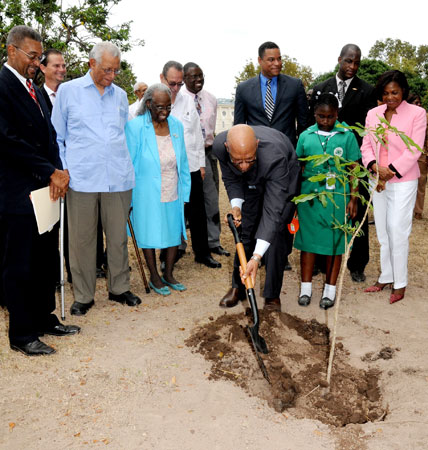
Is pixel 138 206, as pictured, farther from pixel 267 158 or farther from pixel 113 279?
pixel 267 158

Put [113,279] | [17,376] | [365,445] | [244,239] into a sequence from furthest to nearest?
[113,279]
[244,239]
[17,376]
[365,445]

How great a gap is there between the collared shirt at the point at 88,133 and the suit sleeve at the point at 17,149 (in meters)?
0.55

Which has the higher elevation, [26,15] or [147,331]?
[26,15]

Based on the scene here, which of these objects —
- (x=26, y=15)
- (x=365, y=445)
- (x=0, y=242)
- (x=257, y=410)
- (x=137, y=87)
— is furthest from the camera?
(x=26, y=15)

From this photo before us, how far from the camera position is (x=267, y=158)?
3336 millimetres

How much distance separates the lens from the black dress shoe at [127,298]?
4.37 meters

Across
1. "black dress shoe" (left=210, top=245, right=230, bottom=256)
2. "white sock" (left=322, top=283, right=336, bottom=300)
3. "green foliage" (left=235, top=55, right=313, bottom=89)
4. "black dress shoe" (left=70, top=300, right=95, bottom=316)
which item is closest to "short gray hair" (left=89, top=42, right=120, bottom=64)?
"black dress shoe" (left=70, top=300, right=95, bottom=316)

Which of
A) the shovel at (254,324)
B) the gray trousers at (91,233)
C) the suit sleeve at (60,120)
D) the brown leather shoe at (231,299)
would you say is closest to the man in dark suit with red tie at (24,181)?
the suit sleeve at (60,120)

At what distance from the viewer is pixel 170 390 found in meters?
2.94

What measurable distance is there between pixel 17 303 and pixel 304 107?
3.45 meters

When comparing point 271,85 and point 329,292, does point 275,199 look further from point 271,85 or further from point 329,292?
point 271,85

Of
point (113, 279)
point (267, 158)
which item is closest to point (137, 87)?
point (113, 279)

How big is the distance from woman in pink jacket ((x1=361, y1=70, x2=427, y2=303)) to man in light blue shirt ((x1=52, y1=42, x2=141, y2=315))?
2.30 meters

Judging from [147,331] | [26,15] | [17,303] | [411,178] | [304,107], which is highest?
[26,15]
